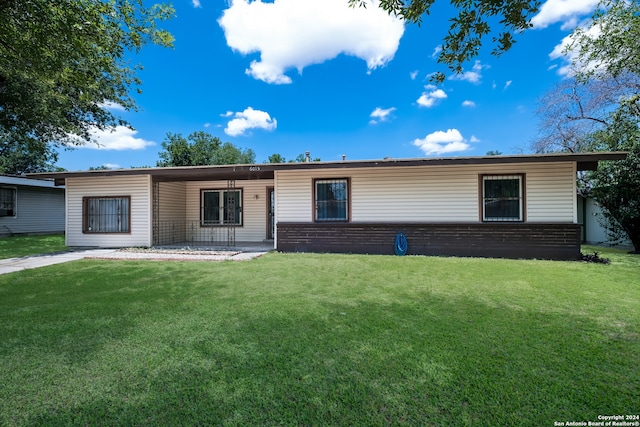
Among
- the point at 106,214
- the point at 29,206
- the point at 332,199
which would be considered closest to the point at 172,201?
the point at 106,214

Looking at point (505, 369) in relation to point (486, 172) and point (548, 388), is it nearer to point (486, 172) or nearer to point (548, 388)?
point (548, 388)

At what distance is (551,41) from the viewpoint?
37.6 feet

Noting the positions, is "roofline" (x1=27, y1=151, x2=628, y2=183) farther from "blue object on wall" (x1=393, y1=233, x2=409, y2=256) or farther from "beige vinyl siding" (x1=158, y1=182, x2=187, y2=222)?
"blue object on wall" (x1=393, y1=233, x2=409, y2=256)

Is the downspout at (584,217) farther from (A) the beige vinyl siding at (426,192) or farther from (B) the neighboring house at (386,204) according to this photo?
(A) the beige vinyl siding at (426,192)

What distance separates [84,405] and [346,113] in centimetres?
2282

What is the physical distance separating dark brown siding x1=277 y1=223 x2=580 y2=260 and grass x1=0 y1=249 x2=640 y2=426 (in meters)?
2.95

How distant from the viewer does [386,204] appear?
8.93m

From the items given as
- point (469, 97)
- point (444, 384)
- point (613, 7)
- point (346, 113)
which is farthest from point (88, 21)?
point (346, 113)

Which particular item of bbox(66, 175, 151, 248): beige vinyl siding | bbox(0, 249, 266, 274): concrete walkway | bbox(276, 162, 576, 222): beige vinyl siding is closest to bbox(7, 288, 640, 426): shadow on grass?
bbox(0, 249, 266, 274): concrete walkway

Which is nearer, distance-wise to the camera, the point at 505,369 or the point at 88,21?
the point at 505,369

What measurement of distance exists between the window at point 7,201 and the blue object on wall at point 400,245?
17561mm

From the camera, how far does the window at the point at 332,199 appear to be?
30.2 feet

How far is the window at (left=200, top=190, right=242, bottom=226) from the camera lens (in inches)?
466

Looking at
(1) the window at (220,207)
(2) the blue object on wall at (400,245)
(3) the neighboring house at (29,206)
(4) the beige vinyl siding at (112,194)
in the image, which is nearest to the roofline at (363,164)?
(4) the beige vinyl siding at (112,194)
